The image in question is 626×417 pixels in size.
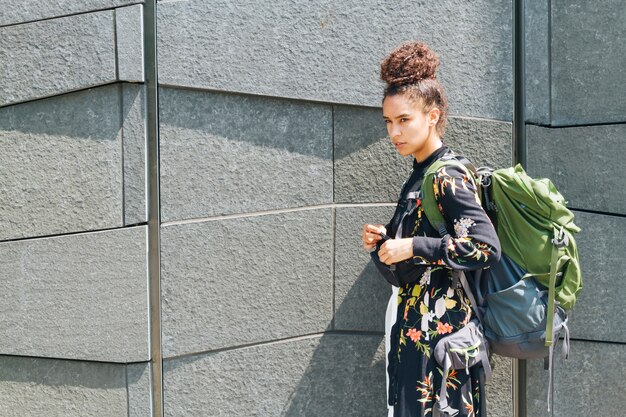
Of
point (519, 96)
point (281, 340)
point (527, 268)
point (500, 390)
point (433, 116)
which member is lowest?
point (500, 390)

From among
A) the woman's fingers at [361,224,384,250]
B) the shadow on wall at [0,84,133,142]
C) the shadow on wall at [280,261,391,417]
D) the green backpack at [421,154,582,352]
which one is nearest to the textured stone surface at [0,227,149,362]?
the shadow on wall at [0,84,133,142]

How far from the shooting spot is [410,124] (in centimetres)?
349

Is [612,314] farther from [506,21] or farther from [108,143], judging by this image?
[108,143]

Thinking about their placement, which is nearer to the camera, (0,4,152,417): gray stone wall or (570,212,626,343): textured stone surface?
(0,4,152,417): gray stone wall

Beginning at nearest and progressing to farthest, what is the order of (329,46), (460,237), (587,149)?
(460,237) → (329,46) → (587,149)

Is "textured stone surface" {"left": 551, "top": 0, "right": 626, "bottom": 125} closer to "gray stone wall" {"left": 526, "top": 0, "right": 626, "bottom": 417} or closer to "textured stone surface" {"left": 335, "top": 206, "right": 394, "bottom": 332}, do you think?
"gray stone wall" {"left": 526, "top": 0, "right": 626, "bottom": 417}

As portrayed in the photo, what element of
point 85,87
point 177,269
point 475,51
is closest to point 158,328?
point 177,269

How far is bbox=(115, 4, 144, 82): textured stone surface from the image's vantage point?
390 cm

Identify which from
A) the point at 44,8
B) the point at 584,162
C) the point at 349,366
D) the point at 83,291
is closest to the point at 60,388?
the point at 83,291

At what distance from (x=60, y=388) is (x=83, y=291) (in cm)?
47

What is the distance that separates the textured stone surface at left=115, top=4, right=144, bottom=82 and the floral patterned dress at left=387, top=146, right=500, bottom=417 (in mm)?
1315

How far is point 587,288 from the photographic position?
4.35m

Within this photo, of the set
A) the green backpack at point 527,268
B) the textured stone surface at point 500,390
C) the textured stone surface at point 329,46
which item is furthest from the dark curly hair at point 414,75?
the textured stone surface at point 500,390

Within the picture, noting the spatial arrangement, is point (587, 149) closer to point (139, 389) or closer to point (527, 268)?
point (527, 268)
